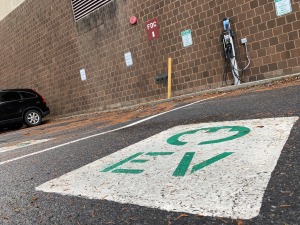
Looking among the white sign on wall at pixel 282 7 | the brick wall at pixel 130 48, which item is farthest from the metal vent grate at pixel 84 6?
the white sign on wall at pixel 282 7

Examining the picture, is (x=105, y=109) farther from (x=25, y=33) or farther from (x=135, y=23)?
(x=25, y=33)

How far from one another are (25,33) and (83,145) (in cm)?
1582

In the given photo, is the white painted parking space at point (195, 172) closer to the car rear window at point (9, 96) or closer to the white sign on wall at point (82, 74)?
the car rear window at point (9, 96)

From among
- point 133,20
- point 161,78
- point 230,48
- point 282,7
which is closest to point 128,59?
point 133,20

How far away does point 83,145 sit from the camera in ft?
17.9

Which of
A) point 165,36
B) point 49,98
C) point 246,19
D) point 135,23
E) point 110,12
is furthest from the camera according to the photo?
point 49,98

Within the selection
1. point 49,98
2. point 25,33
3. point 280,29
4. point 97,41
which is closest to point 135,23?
point 97,41

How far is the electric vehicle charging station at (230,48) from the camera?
9.83m

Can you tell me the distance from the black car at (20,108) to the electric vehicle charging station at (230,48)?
28.6 ft

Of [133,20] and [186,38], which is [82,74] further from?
[186,38]

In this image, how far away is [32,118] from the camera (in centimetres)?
1395

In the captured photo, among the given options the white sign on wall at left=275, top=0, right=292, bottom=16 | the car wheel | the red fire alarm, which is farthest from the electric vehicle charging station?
the car wheel

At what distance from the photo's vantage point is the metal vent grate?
13.9 meters

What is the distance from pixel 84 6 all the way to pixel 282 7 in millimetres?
9136
